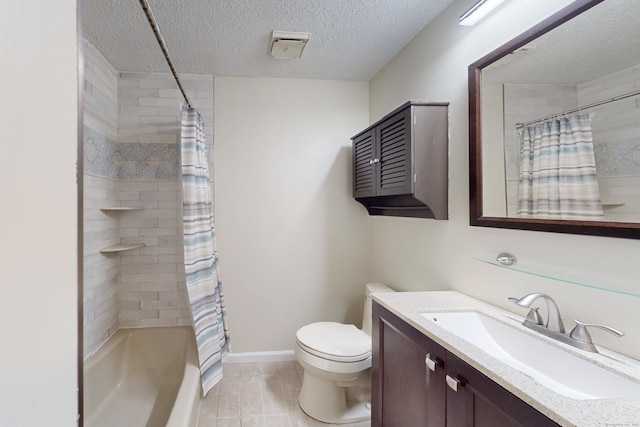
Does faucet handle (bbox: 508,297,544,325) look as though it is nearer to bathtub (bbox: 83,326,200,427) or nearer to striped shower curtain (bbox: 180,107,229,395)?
bathtub (bbox: 83,326,200,427)

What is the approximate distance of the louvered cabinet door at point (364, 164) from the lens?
227 cm

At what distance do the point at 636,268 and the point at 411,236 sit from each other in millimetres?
1269

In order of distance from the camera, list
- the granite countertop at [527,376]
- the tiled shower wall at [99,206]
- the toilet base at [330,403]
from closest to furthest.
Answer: the granite countertop at [527,376], the tiled shower wall at [99,206], the toilet base at [330,403]

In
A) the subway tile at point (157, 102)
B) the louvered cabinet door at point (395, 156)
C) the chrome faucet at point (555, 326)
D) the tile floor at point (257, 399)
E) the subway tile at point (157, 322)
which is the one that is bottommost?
the tile floor at point (257, 399)

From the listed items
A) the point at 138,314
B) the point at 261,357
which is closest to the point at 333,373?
the point at 261,357

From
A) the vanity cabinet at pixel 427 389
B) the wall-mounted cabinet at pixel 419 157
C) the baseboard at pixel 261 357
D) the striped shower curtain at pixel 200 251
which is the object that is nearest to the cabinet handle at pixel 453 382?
the vanity cabinet at pixel 427 389

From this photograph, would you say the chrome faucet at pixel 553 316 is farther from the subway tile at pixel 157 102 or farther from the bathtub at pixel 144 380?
the subway tile at pixel 157 102

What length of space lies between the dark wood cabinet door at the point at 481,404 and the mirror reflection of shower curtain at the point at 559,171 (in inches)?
24.4

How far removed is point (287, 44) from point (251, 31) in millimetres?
253

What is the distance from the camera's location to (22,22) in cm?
45

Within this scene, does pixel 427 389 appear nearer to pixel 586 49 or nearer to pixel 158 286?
pixel 586 49

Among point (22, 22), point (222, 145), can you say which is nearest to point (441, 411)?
point (22, 22)

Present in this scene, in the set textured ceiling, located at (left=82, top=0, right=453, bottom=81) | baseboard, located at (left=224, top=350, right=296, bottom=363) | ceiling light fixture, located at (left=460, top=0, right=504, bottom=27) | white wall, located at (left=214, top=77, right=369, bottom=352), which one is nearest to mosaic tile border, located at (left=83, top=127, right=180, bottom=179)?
white wall, located at (left=214, top=77, right=369, bottom=352)

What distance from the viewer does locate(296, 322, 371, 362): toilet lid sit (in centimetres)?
191
